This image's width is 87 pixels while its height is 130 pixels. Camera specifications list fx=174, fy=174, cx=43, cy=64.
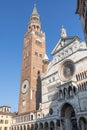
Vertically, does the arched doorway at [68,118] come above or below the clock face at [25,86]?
below

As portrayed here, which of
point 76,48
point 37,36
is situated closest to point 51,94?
point 76,48

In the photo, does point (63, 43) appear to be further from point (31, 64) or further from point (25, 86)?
point (25, 86)

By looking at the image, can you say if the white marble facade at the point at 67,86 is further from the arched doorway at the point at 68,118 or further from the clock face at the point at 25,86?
the clock face at the point at 25,86

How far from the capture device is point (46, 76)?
39812 millimetres

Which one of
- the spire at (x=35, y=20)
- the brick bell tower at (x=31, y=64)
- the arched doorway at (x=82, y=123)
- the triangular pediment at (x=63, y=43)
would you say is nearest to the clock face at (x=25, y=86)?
the brick bell tower at (x=31, y=64)

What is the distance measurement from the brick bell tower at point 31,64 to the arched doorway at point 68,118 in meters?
11.3

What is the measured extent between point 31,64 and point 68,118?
1956cm

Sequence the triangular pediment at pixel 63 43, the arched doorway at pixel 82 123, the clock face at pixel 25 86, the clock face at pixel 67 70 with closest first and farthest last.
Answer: the arched doorway at pixel 82 123 → the clock face at pixel 67 70 → the triangular pediment at pixel 63 43 → the clock face at pixel 25 86

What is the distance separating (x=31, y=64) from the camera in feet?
155

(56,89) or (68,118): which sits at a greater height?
(56,89)

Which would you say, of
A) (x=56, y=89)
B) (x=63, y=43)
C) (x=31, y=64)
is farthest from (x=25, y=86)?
(x=63, y=43)

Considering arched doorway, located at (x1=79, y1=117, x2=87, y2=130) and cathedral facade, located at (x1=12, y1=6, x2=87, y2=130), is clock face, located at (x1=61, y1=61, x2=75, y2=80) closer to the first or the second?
cathedral facade, located at (x1=12, y1=6, x2=87, y2=130)

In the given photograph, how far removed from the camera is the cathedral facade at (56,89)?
30.7 metres

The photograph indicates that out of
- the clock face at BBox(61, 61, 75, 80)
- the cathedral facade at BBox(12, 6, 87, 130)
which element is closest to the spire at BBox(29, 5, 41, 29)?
the cathedral facade at BBox(12, 6, 87, 130)
